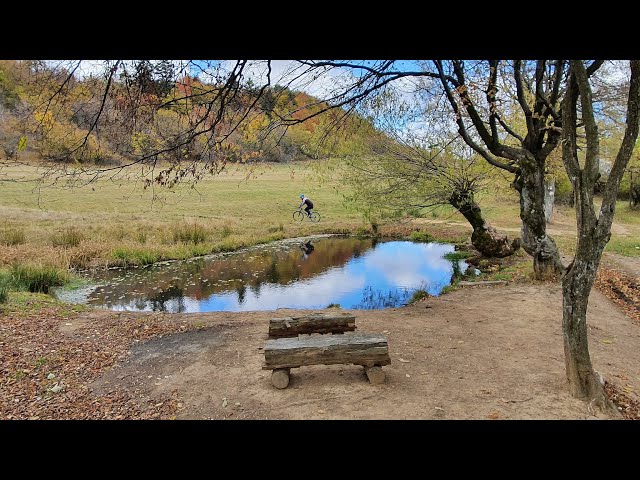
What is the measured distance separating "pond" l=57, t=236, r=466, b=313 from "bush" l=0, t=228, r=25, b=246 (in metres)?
3.63

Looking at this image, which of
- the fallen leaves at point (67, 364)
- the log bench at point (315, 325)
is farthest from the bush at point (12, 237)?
the log bench at point (315, 325)

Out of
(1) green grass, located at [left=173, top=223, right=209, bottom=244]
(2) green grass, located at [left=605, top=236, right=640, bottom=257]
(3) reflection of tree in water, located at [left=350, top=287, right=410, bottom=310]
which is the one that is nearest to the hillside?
(3) reflection of tree in water, located at [left=350, top=287, right=410, bottom=310]

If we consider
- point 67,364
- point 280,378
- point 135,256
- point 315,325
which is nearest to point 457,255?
point 315,325

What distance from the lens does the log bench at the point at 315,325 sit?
270 inches

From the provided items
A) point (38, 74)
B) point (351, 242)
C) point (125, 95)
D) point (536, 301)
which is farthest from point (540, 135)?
point (351, 242)

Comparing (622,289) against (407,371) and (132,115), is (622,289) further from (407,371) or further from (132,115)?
(132,115)

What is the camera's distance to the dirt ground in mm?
4727

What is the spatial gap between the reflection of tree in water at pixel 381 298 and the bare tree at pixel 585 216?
24.1ft

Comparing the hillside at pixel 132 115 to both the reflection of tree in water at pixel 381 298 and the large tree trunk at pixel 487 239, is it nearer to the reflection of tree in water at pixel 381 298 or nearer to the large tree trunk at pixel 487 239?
the reflection of tree in water at pixel 381 298

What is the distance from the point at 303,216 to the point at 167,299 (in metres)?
14.6

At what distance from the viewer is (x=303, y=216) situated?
26203 mm

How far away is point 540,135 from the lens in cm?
984
